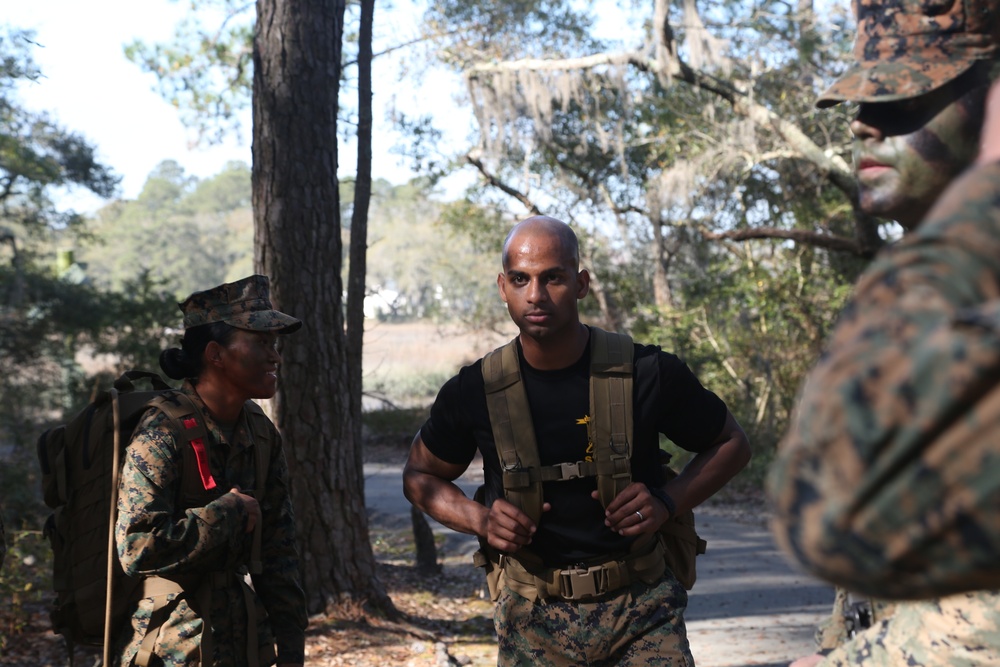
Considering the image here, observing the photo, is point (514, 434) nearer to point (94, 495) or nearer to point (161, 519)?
point (161, 519)

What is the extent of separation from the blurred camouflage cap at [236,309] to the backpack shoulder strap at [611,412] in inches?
46.3

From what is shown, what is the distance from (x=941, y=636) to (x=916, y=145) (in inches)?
33.6

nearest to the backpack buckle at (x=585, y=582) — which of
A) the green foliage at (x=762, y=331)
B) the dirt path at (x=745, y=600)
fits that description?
the dirt path at (x=745, y=600)

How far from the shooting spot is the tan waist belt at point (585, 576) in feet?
10.8

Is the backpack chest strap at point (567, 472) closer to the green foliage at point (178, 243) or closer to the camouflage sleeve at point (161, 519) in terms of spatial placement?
the camouflage sleeve at point (161, 519)

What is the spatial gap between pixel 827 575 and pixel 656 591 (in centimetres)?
238

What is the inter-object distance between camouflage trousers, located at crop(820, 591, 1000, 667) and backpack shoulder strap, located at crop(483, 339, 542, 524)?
1530 mm

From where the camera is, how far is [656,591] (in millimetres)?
3381

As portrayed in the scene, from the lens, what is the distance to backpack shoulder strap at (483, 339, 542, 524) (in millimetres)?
3314

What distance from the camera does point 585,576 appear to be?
3.29 m

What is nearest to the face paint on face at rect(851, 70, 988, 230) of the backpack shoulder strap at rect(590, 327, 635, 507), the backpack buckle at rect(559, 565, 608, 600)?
the backpack shoulder strap at rect(590, 327, 635, 507)

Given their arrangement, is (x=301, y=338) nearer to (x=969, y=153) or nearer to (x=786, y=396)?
(x=969, y=153)

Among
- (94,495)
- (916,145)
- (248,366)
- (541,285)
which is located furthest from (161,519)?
(916,145)

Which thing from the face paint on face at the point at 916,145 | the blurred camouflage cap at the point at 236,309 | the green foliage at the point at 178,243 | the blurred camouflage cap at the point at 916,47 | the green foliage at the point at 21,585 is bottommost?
the green foliage at the point at 21,585
